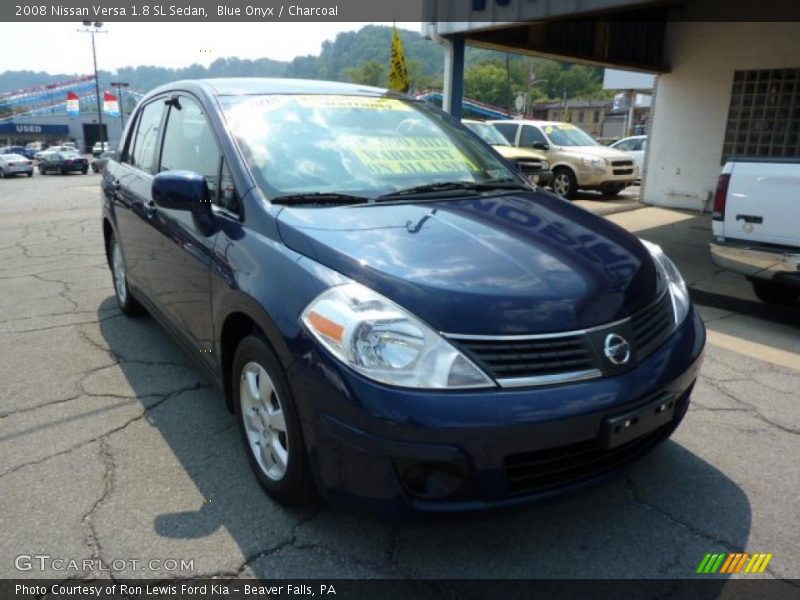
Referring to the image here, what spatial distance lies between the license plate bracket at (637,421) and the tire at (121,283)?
3684 mm

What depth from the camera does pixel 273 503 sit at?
2.52 metres

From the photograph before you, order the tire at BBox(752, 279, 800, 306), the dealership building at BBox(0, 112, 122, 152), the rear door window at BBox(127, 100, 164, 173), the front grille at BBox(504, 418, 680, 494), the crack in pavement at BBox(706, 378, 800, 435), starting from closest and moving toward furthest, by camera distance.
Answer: the front grille at BBox(504, 418, 680, 494), the crack in pavement at BBox(706, 378, 800, 435), the rear door window at BBox(127, 100, 164, 173), the tire at BBox(752, 279, 800, 306), the dealership building at BBox(0, 112, 122, 152)

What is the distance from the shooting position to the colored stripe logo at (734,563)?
2173 mm

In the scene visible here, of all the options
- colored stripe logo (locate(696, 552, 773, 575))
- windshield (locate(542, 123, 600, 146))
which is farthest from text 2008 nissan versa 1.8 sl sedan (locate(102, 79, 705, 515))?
windshield (locate(542, 123, 600, 146))

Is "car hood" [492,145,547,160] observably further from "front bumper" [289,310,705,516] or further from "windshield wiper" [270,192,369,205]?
"front bumper" [289,310,705,516]

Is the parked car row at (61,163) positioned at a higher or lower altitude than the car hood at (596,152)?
lower

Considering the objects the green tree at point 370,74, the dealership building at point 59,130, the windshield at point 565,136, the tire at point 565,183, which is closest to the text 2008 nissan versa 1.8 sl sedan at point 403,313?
the tire at point 565,183

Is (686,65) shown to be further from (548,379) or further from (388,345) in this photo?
(388,345)

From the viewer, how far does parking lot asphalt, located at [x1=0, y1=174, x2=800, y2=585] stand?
2.22 meters

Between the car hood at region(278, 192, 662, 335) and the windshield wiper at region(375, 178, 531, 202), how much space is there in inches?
4.8

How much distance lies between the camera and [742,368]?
404 centimetres

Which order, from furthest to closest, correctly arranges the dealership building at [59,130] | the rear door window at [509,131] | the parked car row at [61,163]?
the dealership building at [59,130] < the parked car row at [61,163] < the rear door window at [509,131]

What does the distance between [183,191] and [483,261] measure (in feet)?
4.56

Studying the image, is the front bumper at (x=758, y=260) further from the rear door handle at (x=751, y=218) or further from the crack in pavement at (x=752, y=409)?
the crack in pavement at (x=752, y=409)
